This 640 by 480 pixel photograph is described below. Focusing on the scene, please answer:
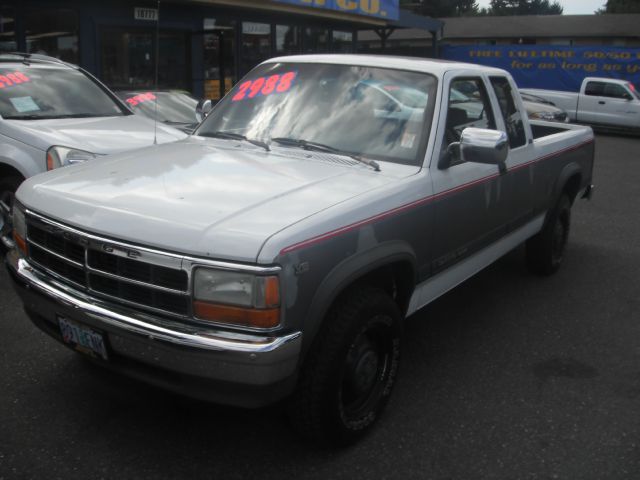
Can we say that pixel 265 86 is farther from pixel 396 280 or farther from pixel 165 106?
pixel 165 106

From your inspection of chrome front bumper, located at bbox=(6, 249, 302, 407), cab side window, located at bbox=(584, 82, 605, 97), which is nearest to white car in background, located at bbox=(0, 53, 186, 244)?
chrome front bumper, located at bbox=(6, 249, 302, 407)

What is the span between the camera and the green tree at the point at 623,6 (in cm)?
5667

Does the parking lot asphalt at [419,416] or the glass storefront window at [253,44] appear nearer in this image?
the parking lot asphalt at [419,416]

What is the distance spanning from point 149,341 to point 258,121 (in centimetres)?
184

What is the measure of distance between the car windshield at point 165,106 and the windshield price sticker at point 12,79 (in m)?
1.68

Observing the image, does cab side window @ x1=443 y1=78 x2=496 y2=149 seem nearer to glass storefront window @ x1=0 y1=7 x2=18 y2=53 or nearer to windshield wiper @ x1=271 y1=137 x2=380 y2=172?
windshield wiper @ x1=271 y1=137 x2=380 y2=172

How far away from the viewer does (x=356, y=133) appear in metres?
3.72

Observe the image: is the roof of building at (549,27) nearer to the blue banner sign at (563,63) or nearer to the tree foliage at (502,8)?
the blue banner sign at (563,63)

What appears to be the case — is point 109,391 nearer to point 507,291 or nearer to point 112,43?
point 507,291

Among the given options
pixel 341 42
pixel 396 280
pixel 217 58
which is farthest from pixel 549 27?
pixel 396 280

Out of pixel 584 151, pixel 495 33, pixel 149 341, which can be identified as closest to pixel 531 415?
pixel 149 341

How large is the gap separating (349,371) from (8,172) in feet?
13.0

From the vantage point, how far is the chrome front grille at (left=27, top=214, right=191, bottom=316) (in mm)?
2576

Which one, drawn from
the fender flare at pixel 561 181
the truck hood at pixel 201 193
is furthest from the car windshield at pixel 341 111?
the fender flare at pixel 561 181
